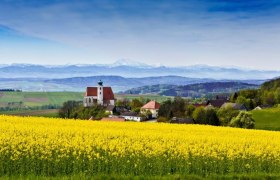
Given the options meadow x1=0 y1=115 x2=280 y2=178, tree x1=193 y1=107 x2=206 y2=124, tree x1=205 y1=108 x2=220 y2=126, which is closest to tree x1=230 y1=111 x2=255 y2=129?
tree x1=205 y1=108 x2=220 y2=126

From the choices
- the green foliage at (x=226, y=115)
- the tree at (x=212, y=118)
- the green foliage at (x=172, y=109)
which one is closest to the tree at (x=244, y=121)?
the green foliage at (x=226, y=115)

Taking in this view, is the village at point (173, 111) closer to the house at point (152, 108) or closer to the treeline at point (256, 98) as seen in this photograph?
the house at point (152, 108)

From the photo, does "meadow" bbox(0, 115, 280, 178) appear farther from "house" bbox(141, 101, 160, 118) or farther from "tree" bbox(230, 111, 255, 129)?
"house" bbox(141, 101, 160, 118)

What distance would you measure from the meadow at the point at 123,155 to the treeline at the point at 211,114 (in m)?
54.4

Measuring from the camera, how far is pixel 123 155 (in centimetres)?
1772

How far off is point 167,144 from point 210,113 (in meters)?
74.8

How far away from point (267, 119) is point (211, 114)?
12.9 meters

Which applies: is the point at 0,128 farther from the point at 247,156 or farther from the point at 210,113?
the point at 210,113

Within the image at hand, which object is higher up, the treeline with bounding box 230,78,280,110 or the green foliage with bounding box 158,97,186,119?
the treeline with bounding box 230,78,280,110

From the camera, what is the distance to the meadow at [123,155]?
54.8ft

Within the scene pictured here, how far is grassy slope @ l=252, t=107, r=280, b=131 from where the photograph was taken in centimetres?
8512

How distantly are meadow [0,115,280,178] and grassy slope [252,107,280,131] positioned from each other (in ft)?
213

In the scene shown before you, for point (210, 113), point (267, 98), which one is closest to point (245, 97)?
point (267, 98)

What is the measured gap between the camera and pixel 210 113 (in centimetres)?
9362
